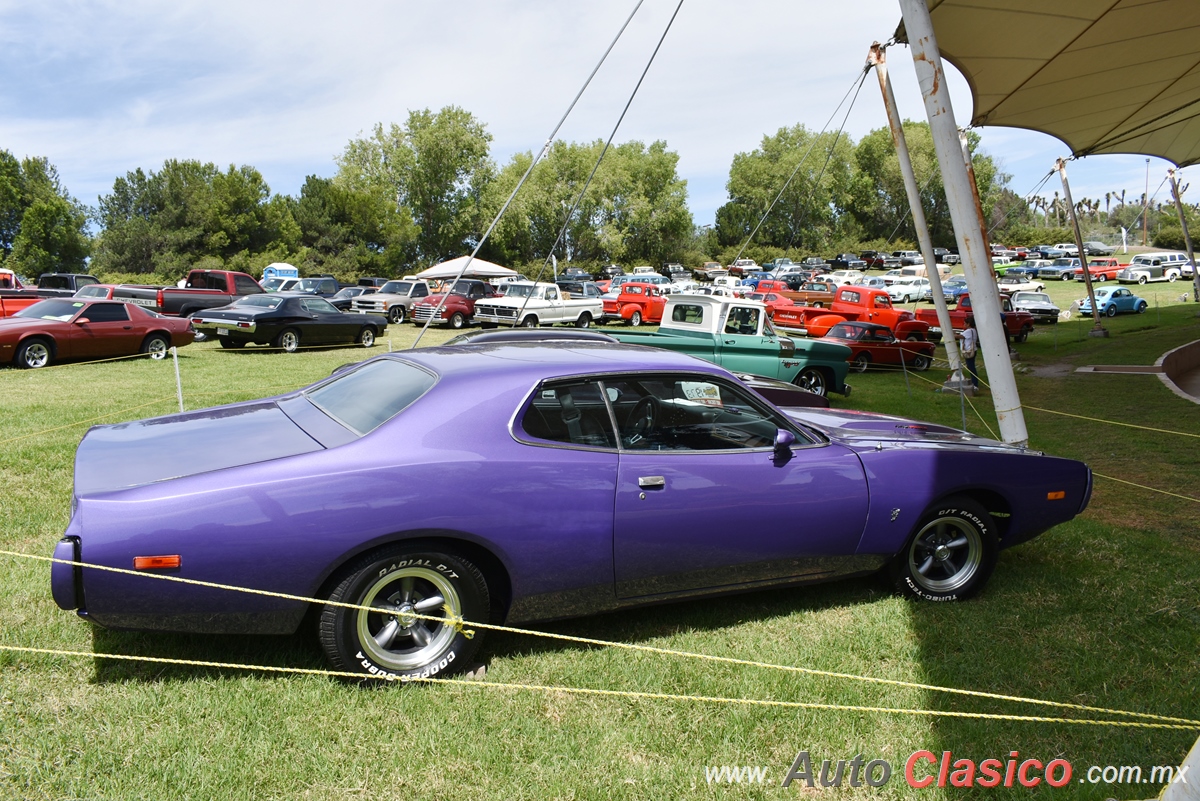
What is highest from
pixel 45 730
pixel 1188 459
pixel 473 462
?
pixel 473 462

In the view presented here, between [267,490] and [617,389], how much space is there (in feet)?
5.69

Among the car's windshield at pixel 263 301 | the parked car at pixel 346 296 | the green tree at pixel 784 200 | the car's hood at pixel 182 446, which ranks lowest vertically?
the car's hood at pixel 182 446

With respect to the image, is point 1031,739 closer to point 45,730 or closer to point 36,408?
point 45,730

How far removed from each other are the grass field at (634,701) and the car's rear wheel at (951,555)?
0.12 meters

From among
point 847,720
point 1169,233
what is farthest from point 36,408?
point 1169,233

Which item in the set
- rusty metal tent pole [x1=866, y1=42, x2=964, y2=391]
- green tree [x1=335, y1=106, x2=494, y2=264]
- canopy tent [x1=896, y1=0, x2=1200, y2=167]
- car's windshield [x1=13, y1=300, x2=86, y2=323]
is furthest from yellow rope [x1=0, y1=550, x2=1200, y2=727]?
green tree [x1=335, y1=106, x2=494, y2=264]

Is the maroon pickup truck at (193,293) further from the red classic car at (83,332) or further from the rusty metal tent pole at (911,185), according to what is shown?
the rusty metal tent pole at (911,185)

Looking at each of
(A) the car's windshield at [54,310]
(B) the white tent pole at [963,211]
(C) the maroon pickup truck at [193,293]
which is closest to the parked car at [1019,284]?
(C) the maroon pickup truck at [193,293]

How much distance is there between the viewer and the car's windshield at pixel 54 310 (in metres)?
14.9

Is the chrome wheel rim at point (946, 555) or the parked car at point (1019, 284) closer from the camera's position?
the chrome wheel rim at point (946, 555)

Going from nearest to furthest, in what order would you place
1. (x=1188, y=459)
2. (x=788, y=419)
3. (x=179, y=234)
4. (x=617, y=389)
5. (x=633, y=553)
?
(x=633, y=553) < (x=617, y=389) < (x=788, y=419) < (x=1188, y=459) < (x=179, y=234)

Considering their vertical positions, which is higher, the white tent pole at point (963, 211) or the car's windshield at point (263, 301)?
the car's windshield at point (263, 301)

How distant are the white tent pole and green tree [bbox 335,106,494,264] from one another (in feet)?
204

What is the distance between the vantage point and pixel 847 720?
135 inches
